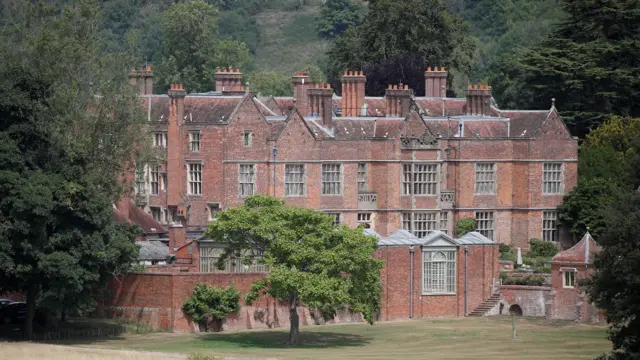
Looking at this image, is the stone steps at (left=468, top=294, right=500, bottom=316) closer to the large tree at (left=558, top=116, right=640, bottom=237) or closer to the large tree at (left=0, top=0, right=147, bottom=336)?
the large tree at (left=558, top=116, right=640, bottom=237)

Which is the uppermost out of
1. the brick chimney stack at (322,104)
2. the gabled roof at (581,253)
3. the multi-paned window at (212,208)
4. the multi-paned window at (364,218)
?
the brick chimney stack at (322,104)

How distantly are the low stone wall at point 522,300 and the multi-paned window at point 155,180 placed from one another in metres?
17.6

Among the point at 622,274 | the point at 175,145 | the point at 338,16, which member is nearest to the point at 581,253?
the point at 622,274

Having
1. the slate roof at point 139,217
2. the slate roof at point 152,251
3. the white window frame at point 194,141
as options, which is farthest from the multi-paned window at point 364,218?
the slate roof at point 152,251

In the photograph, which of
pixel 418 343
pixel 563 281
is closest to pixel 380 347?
pixel 418 343

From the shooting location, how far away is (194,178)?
88.9 meters

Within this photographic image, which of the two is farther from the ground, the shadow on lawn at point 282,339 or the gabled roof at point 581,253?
the gabled roof at point 581,253

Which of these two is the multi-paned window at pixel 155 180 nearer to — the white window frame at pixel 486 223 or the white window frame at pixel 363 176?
the white window frame at pixel 363 176

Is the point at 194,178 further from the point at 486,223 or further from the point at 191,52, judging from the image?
the point at 191,52

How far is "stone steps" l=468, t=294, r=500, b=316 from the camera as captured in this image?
3231 inches

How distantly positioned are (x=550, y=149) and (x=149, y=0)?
97.5 m

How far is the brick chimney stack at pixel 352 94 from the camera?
94500 millimetres

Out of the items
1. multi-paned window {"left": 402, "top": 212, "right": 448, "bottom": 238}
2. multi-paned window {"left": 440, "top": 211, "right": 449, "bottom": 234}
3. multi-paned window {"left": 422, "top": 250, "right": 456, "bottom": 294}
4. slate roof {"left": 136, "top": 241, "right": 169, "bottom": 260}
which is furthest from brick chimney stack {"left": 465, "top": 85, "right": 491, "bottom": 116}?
slate roof {"left": 136, "top": 241, "right": 169, "bottom": 260}

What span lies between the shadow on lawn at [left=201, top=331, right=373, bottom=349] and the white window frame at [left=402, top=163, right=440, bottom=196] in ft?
55.7
